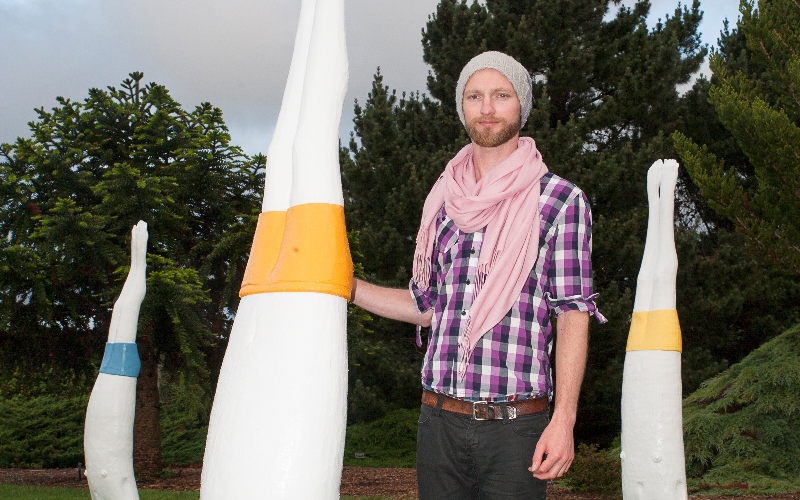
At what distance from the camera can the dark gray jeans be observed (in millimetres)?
1980

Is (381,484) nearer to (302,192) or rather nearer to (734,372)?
(734,372)

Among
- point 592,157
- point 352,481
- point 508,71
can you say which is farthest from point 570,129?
point 508,71

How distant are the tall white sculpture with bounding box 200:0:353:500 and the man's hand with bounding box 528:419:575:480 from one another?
2.65 ft

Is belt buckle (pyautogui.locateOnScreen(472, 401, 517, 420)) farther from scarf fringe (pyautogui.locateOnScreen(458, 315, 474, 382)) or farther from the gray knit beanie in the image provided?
the gray knit beanie

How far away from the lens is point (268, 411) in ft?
3.82

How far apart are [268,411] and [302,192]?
0.36 meters

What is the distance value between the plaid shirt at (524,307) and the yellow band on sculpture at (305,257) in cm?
85

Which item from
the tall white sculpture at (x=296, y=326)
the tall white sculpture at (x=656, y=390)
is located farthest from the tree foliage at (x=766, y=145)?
the tall white sculpture at (x=296, y=326)

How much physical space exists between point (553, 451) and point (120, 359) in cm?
297

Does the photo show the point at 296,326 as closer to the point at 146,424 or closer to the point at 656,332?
the point at 656,332

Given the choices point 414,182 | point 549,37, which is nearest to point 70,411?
point 414,182

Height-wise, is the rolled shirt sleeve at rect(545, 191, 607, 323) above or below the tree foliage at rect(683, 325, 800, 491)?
above

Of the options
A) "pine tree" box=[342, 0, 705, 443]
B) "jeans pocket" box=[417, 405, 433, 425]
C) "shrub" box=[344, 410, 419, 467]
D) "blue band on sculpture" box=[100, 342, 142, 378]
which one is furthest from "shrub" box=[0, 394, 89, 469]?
"jeans pocket" box=[417, 405, 433, 425]

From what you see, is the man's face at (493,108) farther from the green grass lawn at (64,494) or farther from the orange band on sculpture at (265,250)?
the green grass lawn at (64,494)
